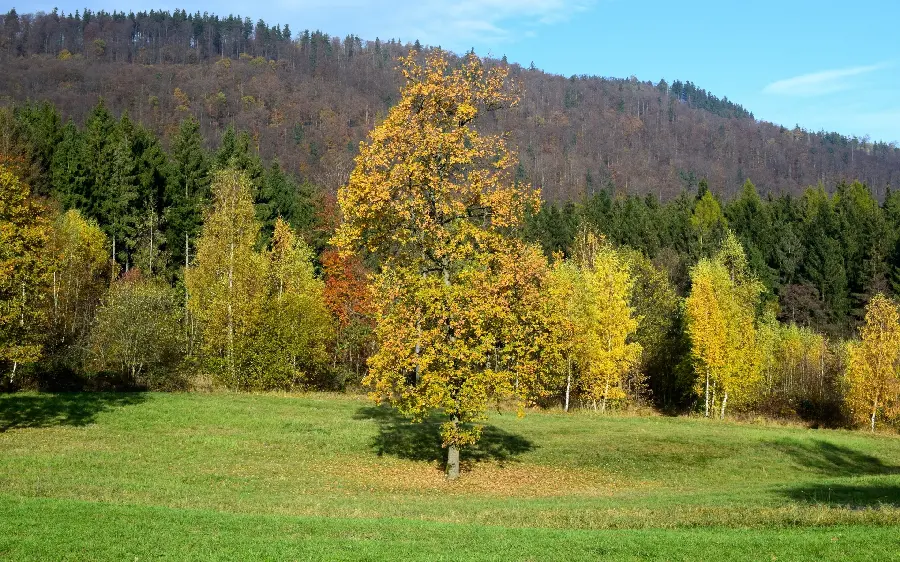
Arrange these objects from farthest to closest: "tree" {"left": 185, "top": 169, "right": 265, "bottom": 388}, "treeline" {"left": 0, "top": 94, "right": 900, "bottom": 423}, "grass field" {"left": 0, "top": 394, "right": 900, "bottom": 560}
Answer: "tree" {"left": 185, "top": 169, "right": 265, "bottom": 388}
"treeline" {"left": 0, "top": 94, "right": 900, "bottom": 423}
"grass field" {"left": 0, "top": 394, "right": 900, "bottom": 560}

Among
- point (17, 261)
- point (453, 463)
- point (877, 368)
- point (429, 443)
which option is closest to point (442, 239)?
point (453, 463)

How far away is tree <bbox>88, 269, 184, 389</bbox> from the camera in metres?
46.3

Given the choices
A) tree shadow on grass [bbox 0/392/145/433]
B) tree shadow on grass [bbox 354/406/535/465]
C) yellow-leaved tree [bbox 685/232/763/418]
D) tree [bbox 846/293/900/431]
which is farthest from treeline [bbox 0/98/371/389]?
tree [bbox 846/293/900/431]

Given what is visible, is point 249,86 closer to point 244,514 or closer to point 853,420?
point 853,420

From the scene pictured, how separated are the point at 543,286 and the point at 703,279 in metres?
34.1

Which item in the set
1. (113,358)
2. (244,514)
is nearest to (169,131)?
(113,358)

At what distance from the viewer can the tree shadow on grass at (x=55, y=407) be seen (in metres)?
34.5

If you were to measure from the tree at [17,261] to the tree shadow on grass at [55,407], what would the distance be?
3119 millimetres

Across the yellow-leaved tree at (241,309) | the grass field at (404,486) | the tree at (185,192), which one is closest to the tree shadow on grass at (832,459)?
the grass field at (404,486)

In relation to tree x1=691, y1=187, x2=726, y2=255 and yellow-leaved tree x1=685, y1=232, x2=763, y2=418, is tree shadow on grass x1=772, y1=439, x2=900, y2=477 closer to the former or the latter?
yellow-leaved tree x1=685, y1=232, x2=763, y2=418

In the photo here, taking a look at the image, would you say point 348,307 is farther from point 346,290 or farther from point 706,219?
point 706,219

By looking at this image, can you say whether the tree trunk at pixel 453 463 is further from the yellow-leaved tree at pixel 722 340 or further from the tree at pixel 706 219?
the tree at pixel 706 219

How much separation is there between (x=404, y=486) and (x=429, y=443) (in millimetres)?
7801

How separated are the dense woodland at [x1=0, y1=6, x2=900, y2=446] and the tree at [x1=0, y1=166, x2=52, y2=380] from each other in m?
0.14
